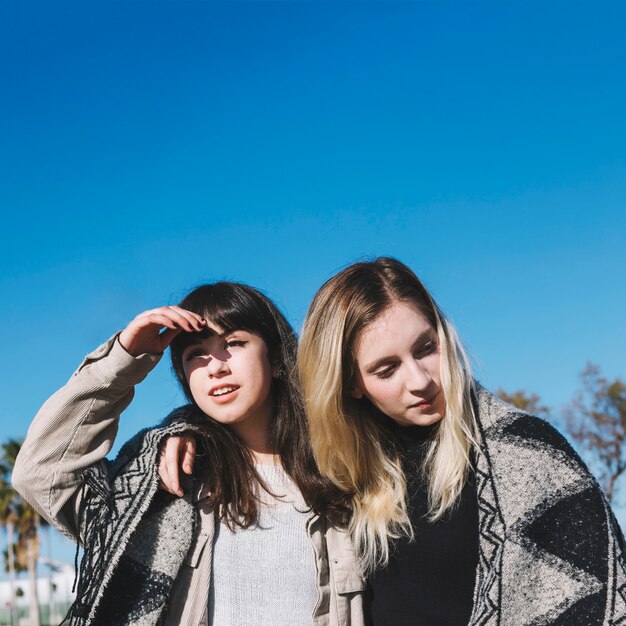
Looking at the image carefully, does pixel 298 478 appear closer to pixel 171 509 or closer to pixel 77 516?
pixel 171 509

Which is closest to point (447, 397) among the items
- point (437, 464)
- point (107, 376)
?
point (437, 464)

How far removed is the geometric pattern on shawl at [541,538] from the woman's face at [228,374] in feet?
3.58

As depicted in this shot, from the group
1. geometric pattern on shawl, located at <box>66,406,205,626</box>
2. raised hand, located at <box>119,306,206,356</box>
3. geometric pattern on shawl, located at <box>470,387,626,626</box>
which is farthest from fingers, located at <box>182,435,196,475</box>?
geometric pattern on shawl, located at <box>470,387,626,626</box>

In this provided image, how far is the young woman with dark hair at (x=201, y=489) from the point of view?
10.5 ft

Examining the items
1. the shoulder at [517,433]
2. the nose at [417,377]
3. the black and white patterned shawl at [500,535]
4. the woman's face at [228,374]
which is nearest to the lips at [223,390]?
the woman's face at [228,374]

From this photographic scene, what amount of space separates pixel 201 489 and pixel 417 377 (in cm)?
115

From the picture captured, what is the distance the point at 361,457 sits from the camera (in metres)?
3.52

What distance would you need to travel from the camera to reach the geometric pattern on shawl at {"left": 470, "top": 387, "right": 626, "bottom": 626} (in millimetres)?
2572

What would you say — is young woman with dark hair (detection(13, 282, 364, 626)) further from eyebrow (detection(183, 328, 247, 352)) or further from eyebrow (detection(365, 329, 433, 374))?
eyebrow (detection(365, 329, 433, 374))

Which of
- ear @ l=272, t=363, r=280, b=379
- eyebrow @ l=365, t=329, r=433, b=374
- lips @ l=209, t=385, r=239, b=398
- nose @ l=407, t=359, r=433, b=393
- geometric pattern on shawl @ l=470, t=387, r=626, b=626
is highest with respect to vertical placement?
ear @ l=272, t=363, r=280, b=379

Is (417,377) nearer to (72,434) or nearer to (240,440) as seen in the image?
(240,440)

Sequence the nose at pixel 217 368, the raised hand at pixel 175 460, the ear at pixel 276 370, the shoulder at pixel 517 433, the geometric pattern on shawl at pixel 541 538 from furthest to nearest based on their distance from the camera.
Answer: the ear at pixel 276 370 < the nose at pixel 217 368 < the raised hand at pixel 175 460 < the shoulder at pixel 517 433 < the geometric pattern on shawl at pixel 541 538

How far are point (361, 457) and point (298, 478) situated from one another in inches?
14.3

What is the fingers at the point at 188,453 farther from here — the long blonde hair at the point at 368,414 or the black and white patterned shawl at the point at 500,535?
the long blonde hair at the point at 368,414
